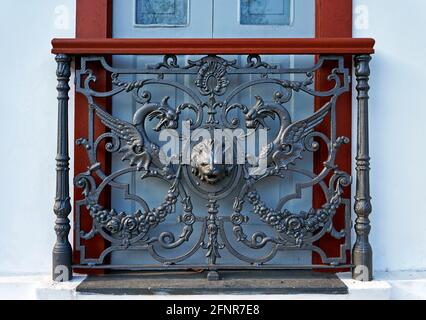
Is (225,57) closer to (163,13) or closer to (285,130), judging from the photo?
(163,13)

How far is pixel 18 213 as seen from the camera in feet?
10.4

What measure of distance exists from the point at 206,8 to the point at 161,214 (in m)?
1.28

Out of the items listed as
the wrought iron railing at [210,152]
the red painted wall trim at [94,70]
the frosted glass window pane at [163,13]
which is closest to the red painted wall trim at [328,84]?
the wrought iron railing at [210,152]

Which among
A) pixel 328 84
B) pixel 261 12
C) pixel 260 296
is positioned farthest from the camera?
pixel 261 12

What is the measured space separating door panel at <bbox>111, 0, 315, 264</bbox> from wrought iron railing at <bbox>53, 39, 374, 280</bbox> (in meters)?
0.13

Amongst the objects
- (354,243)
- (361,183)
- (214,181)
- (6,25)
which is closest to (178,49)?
(214,181)

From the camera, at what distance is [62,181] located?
2994 mm

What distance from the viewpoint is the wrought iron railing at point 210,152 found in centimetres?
298

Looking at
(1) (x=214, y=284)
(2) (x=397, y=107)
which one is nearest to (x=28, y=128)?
(1) (x=214, y=284)

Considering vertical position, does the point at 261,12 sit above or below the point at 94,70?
above

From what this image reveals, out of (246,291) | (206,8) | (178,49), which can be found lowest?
(246,291)

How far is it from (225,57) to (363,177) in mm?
1072

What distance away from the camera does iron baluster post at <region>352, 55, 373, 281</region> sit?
9.82ft

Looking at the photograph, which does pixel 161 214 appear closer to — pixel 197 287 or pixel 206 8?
pixel 197 287
